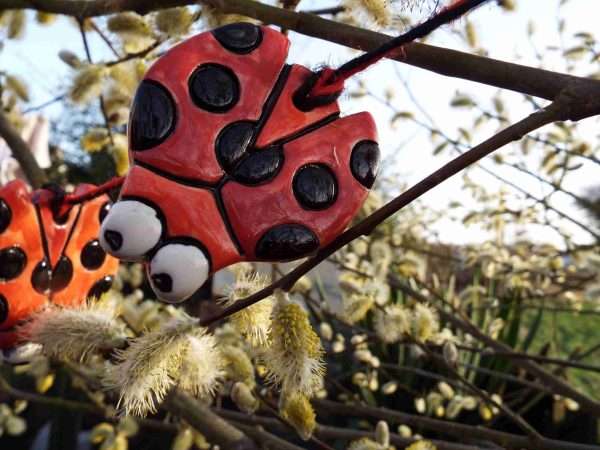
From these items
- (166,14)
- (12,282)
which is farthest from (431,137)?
(12,282)

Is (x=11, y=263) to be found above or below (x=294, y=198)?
below

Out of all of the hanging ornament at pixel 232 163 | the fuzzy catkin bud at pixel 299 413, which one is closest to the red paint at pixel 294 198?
the hanging ornament at pixel 232 163

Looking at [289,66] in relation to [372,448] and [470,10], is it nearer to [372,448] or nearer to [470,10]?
[470,10]

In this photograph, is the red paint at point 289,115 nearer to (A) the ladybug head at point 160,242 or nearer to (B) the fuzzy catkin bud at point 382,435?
(A) the ladybug head at point 160,242

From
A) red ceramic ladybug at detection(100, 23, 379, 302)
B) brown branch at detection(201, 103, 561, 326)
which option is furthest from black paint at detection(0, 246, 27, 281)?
brown branch at detection(201, 103, 561, 326)

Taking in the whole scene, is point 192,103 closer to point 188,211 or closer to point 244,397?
point 188,211

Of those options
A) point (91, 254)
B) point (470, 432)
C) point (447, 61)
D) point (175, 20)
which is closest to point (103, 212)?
point (91, 254)

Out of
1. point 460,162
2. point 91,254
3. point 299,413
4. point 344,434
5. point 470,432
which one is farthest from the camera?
point 344,434
